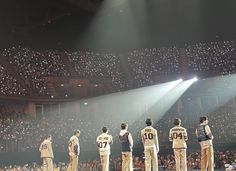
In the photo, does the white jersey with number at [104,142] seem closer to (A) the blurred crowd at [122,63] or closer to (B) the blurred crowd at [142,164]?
(B) the blurred crowd at [142,164]

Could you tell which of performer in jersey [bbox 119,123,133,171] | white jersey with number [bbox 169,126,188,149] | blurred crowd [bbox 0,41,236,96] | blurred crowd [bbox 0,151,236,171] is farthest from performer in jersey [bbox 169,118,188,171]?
blurred crowd [bbox 0,41,236,96]

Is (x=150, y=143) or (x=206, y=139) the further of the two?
(x=150, y=143)

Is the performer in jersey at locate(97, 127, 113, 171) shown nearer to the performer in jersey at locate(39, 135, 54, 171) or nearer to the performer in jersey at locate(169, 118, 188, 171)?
the performer in jersey at locate(169, 118, 188, 171)

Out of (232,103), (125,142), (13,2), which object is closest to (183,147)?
(125,142)

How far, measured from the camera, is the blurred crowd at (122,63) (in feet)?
105

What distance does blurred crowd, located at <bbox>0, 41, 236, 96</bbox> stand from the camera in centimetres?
3192

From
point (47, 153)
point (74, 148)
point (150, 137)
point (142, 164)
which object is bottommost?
point (142, 164)

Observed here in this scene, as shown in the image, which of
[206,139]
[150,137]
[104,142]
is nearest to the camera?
[206,139]

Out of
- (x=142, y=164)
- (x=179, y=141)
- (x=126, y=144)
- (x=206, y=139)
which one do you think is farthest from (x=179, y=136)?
(x=142, y=164)

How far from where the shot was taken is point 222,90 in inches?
1307

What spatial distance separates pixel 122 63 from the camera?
34.4 m

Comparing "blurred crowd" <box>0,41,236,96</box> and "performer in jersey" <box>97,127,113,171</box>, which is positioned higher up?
"blurred crowd" <box>0,41,236,96</box>

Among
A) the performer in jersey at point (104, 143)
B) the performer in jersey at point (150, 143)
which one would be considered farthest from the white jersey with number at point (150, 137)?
the performer in jersey at point (104, 143)

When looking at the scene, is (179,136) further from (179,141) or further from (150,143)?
(150,143)
